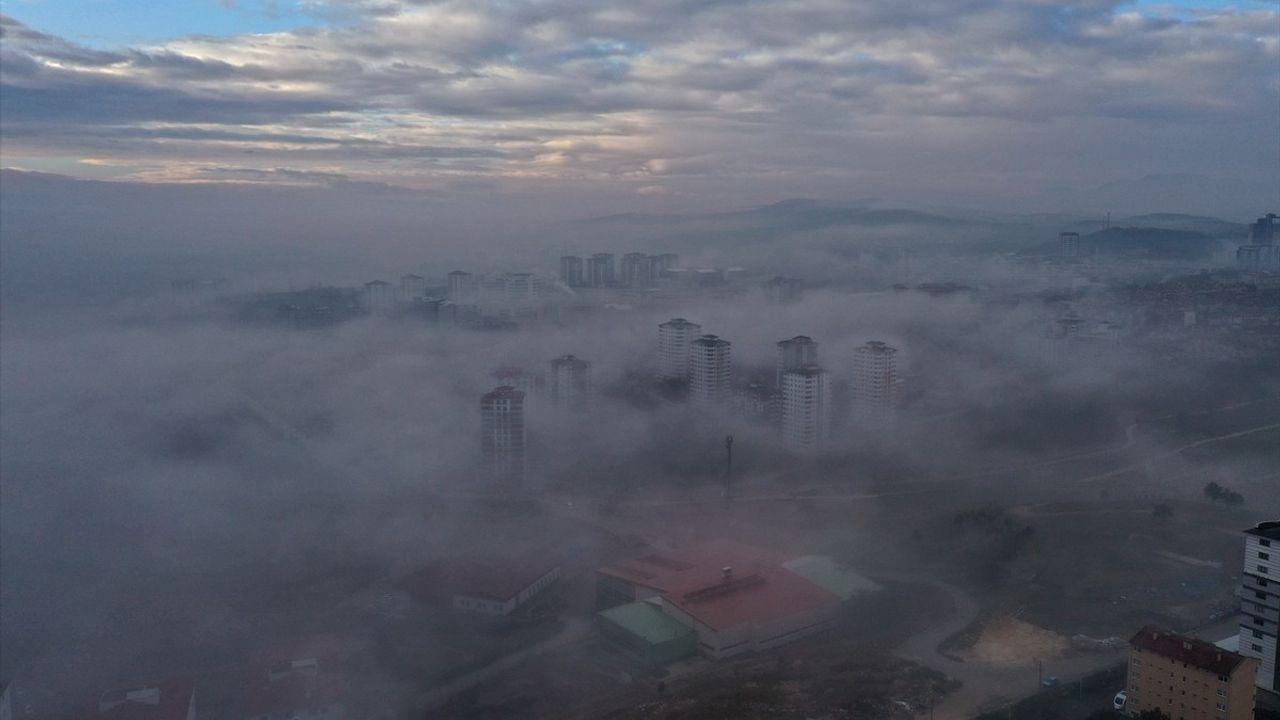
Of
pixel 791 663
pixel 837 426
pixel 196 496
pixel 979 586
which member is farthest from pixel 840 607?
pixel 196 496


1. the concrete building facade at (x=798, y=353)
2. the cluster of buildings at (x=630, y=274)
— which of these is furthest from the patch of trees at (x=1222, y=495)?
the cluster of buildings at (x=630, y=274)

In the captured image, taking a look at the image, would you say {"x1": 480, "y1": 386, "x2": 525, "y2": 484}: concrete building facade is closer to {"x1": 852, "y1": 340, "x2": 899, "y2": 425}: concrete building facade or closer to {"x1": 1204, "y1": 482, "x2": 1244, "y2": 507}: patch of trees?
{"x1": 852, "y1": 340, "x2": 899, "y2": 425}: concrete building facade

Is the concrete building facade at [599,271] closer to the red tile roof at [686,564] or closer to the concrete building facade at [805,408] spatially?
the concrete building facade at [805,408]

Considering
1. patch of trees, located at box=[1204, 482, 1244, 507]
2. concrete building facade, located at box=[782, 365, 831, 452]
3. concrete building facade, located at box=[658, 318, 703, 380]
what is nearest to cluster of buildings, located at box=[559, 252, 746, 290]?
concrete building facade, located at box=[658, 318, 703, 380]

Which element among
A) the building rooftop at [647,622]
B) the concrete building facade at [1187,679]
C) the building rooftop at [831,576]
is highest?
the concrete building facade at [1187,679]

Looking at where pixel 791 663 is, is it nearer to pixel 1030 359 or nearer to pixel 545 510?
pixel 545 510

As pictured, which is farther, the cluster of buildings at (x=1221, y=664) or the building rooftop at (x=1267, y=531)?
the building rooftop at (x=1267, y=531)
